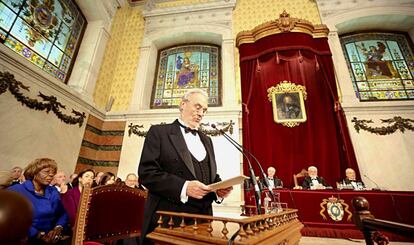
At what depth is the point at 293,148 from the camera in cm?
451

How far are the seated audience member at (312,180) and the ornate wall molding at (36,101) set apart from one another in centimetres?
504

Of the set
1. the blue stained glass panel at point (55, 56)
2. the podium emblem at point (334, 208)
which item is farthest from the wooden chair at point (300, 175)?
the blue stained glass panel at point (55, 56)

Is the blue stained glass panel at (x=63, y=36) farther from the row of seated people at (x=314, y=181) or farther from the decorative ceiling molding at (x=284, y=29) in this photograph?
the row of seated people at (x=314, y=181)

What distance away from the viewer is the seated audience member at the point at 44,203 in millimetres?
1765

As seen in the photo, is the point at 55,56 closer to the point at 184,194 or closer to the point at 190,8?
the point at 190,8

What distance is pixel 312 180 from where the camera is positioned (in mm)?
3914

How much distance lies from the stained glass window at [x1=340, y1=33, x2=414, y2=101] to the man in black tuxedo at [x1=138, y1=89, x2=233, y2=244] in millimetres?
5445

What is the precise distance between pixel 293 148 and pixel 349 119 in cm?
144

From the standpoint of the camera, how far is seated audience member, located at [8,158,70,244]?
1.76 meters

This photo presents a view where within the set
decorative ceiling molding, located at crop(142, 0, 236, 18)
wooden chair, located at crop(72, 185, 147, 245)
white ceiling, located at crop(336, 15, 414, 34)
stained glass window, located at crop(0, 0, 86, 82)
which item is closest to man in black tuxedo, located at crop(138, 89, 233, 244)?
wooden chair, located at crop(72, 185, 147, 245)

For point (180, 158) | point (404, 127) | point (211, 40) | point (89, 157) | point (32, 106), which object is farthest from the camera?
point (211, 40)

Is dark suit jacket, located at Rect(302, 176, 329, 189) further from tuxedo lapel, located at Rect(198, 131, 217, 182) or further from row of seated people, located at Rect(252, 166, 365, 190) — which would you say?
tuxedo lapel, located at Rect(198, 131, 217, 182)

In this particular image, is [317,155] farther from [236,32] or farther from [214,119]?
[236,32]

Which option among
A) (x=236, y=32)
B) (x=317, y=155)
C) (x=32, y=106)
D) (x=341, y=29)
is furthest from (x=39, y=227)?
(x=341, y=29)
